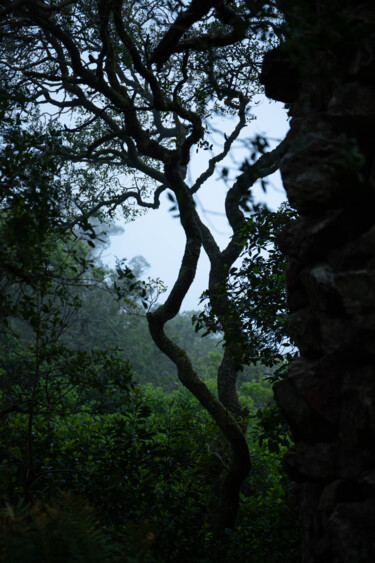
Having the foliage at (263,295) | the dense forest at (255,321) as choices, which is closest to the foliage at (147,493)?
the dense forest at (255,321)

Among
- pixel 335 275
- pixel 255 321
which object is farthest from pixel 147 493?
pixel 335 275

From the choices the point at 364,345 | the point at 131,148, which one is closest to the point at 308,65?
the point at 364,345

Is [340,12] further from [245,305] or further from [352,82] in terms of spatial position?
[245,305]

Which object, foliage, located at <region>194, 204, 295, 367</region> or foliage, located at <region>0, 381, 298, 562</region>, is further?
foliage, located at <region>194, 204, 295, 367</region>

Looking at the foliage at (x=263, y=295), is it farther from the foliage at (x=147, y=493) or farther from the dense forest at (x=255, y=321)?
the foliage at (x=147, y=493)

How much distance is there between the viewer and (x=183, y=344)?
39.6m

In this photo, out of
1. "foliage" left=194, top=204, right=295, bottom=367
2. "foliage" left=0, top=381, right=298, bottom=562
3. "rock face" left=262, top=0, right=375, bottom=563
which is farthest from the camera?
"foliage" left=194, top=204, right=295, bottom=367

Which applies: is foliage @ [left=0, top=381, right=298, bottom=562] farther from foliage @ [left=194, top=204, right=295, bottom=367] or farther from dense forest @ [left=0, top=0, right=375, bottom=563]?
foliage @ [left=194, top=204, right=295, bottom=367]

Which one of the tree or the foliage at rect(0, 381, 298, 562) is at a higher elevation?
the tree

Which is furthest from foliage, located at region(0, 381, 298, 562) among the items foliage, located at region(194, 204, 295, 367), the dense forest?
foliage, located at region(194, 204, 295, 367)

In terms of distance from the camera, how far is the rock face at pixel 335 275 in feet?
11.1

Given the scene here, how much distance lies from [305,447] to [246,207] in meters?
1.99

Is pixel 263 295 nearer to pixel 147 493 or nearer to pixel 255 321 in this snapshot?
pixel 255 321

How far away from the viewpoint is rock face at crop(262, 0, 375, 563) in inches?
133
